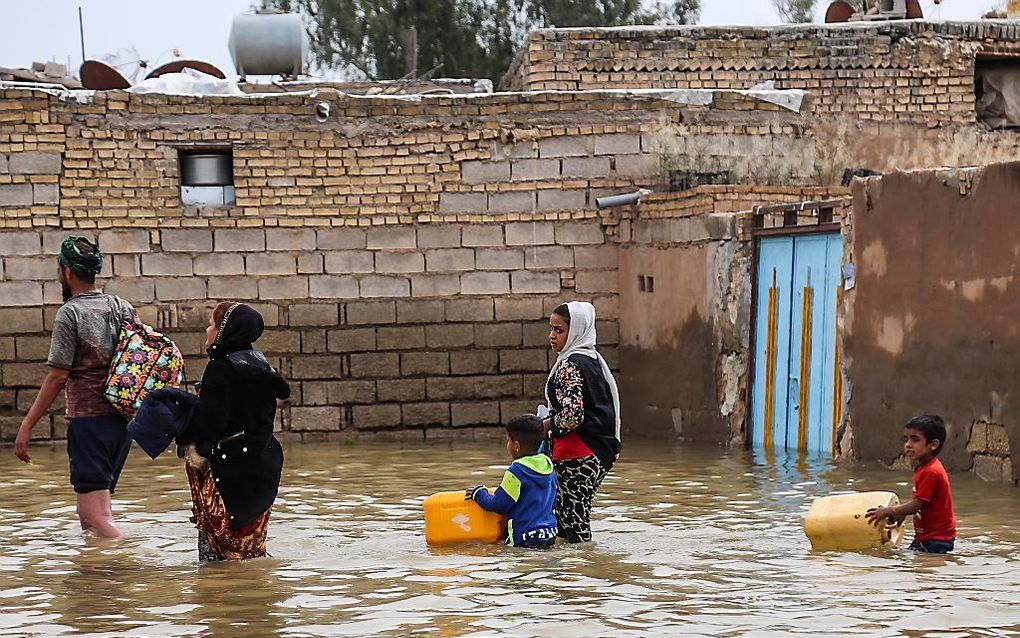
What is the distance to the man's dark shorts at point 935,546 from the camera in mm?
7585

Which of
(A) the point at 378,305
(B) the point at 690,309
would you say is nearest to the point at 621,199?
(B) the point at 690,309

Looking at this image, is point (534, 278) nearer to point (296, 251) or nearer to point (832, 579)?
point (296, 251)

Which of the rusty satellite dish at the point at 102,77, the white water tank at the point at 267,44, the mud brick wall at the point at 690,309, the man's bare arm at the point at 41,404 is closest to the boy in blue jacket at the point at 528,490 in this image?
the man's bare arm at the point at 41,404

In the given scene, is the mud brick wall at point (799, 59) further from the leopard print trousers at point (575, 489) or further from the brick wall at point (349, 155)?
the leopard print trousers at point (575, 489)

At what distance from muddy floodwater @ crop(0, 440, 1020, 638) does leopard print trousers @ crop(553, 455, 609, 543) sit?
0.16m

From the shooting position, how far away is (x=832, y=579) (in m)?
6.98

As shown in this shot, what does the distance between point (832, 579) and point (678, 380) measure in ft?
23.6

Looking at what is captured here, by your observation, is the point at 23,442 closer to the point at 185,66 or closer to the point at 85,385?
the point at 85,385

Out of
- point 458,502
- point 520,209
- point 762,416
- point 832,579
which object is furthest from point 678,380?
point 832,579

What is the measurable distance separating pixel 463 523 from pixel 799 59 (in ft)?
41.4

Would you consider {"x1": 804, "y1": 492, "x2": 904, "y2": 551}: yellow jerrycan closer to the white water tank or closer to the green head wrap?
the green head wrap

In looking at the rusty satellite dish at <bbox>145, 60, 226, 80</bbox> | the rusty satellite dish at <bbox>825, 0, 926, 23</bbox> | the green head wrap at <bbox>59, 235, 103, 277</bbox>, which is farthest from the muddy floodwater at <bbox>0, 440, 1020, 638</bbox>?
the rusty satellite dish at <bbox>825, 0, 926, 23</bbox>

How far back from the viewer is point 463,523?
26.4 feet

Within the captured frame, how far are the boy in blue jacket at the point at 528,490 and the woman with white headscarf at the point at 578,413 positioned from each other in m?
0.12
